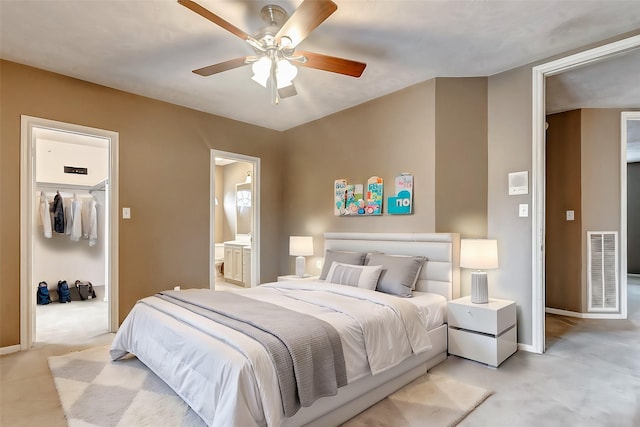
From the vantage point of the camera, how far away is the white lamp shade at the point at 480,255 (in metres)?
3.09

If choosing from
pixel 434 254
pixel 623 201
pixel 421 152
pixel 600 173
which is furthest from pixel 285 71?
pixel 623 201

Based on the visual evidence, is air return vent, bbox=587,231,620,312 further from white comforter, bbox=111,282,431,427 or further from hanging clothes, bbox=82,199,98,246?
hanging clothes, bbox=82,199,98,246

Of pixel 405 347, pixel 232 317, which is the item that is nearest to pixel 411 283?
pixel 405 347

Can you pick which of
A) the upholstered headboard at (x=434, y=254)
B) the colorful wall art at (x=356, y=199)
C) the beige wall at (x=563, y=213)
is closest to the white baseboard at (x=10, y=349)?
the colorful wall art at (x=356, y=199)

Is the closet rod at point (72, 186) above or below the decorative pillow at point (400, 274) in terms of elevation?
above

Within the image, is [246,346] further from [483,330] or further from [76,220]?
[76,220]

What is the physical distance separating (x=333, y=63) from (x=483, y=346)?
2.54m

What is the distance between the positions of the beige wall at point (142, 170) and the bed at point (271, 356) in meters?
1.24

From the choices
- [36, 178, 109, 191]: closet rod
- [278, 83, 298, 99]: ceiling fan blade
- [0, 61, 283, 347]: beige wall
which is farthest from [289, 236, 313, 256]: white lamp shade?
[36, 178, 109, 191]: closet rod

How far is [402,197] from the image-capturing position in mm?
3857

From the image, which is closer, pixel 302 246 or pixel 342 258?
pixel 342 258

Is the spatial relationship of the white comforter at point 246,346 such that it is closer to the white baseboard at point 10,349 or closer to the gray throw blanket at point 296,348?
the gray throw blanket at point 296,348

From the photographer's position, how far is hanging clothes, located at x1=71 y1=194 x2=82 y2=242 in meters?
5.36

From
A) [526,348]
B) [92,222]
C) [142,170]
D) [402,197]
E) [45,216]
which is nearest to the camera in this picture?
[526,348]
